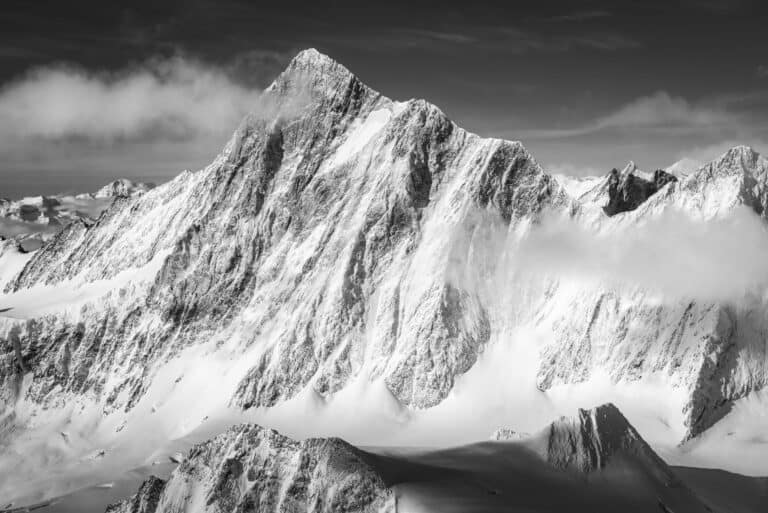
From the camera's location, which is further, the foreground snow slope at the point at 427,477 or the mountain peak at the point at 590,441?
the mountain peak at the point at 590,441

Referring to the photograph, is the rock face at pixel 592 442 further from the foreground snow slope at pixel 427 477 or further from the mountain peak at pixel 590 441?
the foreground snow slope at pixel 427 477

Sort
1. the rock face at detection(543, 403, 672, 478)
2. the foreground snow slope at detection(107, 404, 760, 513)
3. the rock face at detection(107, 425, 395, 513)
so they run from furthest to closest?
the rock face at detection(543, 403, 672, 478) < the foreground snow slope at detection(107, 404, 760, 513) < the rock face at detection(107, 425, 395, 513)

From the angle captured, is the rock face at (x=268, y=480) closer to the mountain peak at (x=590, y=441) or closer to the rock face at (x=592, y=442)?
the rock face at (x=592, y=442)

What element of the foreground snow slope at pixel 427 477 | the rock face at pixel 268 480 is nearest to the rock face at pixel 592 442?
the foreground snow slope at pixel 427 477

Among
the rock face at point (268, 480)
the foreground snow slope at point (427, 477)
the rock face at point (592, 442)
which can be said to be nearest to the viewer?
the rock face at point (268, 480)

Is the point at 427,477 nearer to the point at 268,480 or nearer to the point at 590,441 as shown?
the point at 268,480

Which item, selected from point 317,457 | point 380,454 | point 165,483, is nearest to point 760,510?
point 380,454

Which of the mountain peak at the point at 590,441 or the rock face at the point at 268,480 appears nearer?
the rock face at the point at 268,480

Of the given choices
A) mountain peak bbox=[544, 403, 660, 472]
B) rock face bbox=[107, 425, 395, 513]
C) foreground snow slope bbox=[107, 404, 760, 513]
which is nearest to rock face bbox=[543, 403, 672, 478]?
mountain peak bbox=[544, 403, 660, 472]

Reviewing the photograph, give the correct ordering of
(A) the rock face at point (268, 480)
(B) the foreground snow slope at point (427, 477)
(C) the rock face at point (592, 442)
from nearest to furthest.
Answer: (A) the rock face at point (268, 480), (B) the foreground snow slope at point (427, 477), (C) the rock face at point (592, 442)

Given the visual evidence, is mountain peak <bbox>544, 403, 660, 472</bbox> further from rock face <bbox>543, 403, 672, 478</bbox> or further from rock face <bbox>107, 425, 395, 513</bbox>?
rock face <bbox>107, 425, 395, 513</bbox>
